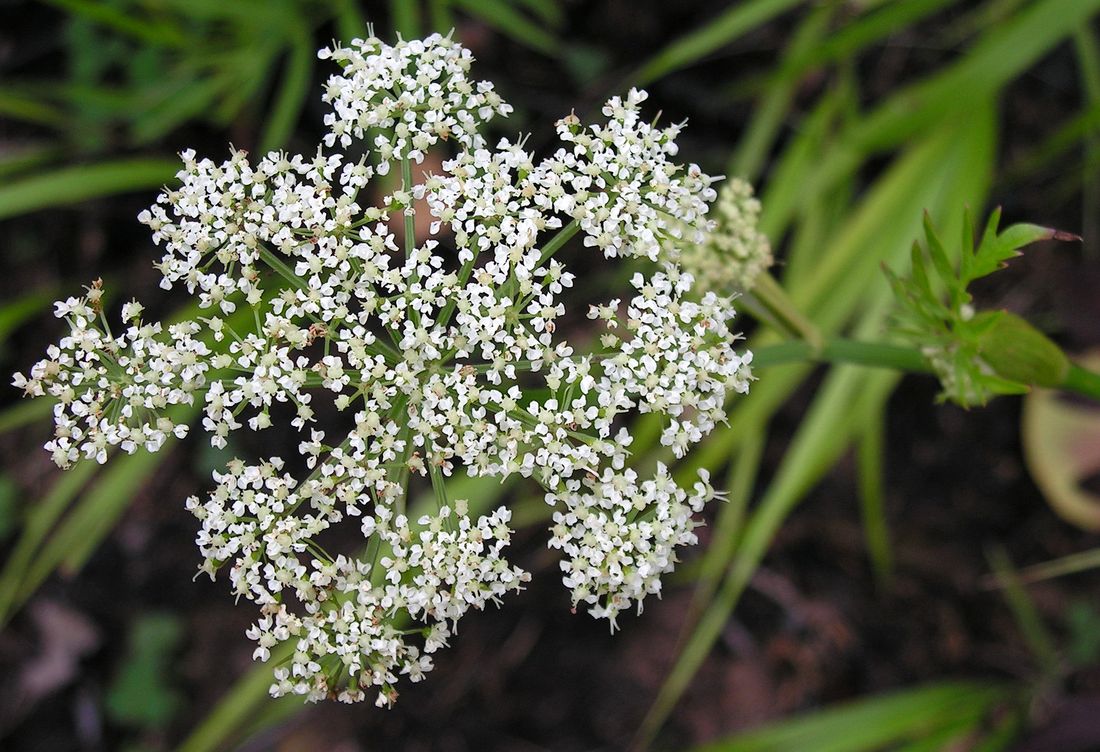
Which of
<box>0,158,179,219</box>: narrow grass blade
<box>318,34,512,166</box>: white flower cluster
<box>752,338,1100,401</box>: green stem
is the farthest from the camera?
<box>0,158,179,219</box>: narrow grass blade

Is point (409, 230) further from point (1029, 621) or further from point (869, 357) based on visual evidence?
point (1029, 621)

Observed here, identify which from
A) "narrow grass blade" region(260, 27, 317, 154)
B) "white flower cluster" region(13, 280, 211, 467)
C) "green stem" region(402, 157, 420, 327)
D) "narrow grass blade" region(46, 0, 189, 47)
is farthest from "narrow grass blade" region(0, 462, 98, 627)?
"green stem" region(402, 157, 420, 327)

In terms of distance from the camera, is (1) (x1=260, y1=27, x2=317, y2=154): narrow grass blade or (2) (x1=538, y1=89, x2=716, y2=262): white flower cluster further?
(1) (x1=260, y1=27, x2=317, y2=154): narrow grass blade

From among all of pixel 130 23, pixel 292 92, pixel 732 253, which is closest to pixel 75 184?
pixel 130 23

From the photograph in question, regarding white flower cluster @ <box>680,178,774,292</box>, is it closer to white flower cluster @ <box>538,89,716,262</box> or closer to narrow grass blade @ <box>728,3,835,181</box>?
white flower cluster @ <box>538,89,716,262</box>

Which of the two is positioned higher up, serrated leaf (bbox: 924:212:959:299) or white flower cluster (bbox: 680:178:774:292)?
white flower cluster (bbox: 680:178:774:292)

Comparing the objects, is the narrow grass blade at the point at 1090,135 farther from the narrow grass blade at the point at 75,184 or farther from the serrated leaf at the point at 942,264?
the narrow grass blade at the point at 75,184

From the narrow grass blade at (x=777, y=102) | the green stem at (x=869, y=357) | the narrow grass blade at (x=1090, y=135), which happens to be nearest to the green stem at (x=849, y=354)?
the green stem at (x=869, y=357)
